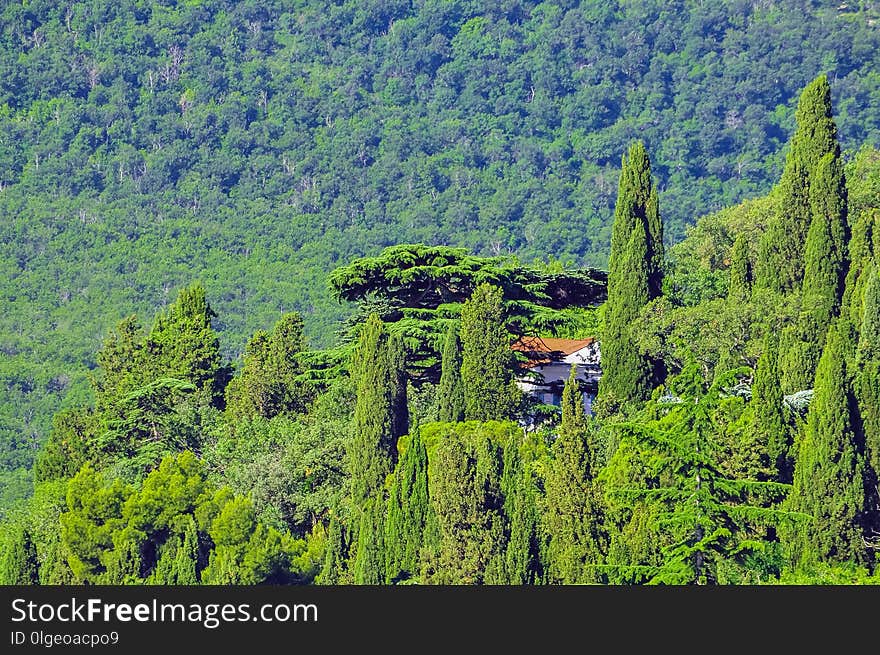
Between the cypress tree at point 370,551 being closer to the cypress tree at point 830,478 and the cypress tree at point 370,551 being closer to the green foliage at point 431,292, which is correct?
the cypress tree at point 830,478

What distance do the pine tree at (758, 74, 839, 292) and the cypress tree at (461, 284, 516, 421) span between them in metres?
7.24

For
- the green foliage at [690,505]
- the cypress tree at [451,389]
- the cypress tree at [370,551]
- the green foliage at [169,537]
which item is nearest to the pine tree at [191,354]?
the cypress tree at [451,389]

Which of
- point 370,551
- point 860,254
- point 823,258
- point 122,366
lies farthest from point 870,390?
point 122,366

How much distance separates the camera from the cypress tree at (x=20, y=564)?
38438 mm

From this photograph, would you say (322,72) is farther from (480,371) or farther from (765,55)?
(480,371)

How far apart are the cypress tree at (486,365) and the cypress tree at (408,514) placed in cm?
484

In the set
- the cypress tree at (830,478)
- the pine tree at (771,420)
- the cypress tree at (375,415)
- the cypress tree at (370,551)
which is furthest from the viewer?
the cypress tree at (375,415)

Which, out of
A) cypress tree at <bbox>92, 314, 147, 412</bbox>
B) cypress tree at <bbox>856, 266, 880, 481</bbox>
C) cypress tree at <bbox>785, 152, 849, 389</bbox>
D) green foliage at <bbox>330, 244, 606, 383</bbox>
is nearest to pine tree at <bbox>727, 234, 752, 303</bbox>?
cypress tree at <bbox>785, 152, 849, 389</bbox>

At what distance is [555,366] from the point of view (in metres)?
53.4

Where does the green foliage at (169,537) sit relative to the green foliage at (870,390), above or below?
below

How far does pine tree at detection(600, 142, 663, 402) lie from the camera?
46.8m

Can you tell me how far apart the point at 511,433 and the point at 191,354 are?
15006mm

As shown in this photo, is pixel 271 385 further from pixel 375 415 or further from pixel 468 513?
pixel 468 513

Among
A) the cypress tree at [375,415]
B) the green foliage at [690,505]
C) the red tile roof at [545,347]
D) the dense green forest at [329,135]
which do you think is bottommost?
the green foliage at [690,505]
